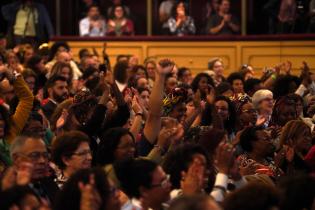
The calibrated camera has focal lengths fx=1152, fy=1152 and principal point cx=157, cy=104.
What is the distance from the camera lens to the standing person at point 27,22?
2002 cm

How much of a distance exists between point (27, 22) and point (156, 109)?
11249 millimetres

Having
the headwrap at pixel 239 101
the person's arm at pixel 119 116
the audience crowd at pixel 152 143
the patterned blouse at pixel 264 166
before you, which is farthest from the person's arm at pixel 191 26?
the patterned blouse at pixel 264 166

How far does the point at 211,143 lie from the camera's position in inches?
321

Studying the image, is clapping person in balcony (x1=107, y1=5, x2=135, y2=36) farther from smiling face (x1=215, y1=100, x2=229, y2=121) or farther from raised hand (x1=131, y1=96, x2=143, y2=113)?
raised hand (x1=131, y1=96, x2=143, y2=113)

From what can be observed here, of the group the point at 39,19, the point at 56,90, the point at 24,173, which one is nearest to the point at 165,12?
the point at 39,19

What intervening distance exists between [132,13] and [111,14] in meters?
1.87

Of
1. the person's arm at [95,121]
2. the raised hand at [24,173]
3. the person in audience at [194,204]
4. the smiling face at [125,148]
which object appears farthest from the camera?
the person's arm at [95,121]

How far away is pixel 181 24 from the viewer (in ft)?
66.6

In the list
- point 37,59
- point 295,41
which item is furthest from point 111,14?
point 37,59

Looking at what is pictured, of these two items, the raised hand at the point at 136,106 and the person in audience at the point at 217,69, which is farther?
the person in audience at the point at 217,69

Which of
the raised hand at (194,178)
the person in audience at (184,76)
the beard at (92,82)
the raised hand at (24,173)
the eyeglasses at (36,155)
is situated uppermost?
the raised hand at (24,173)

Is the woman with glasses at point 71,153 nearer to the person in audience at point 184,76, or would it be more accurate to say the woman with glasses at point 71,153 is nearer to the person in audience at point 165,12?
the person in audience at point 184,76

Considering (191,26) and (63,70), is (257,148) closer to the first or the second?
(63,70)

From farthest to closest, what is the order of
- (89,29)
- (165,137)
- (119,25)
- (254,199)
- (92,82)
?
1. (89,29)
2. (119,25)
3. (92,82)
4. (165,137)
5. (254,199)
